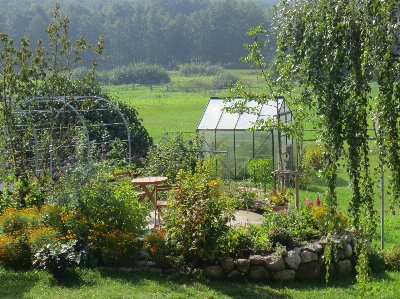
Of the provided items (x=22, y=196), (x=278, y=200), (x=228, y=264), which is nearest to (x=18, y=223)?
(x=22, y=196)

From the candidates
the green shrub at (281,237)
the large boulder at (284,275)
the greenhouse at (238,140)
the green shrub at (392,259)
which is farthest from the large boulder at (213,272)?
the greenhouse at (238,140)

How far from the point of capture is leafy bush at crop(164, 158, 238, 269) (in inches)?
325

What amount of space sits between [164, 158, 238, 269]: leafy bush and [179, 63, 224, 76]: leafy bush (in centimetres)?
5898

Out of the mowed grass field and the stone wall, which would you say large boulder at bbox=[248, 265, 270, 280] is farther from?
the mowed grass field

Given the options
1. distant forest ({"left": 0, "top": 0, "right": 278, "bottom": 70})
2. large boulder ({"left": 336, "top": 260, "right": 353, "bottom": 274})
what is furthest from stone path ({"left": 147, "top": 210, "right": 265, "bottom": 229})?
distant forest ({"left": 0, "top": 0, "right": 278, "bottom": 70})

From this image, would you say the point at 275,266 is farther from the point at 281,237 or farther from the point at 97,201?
the point at 97,201

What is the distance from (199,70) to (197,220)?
Answer: 6154 cm

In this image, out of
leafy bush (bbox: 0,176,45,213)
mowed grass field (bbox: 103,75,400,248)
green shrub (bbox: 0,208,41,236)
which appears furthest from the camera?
mowed grass field (bbox: 103,75,400,248)

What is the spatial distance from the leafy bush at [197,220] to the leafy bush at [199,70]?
194 feet

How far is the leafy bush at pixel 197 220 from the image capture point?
8.27 m

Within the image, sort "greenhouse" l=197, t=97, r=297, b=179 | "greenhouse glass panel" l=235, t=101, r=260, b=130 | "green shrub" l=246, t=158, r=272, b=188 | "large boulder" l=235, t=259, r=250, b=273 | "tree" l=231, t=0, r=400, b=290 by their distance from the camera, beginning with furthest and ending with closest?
"greenhouse glass panel" l=235, t=101, r=260, b=130, "greenhouse" l=197, t=97, r=297, b=179, "green shrub" l=246, t=158, r=272, b=188, "large boulder" l=235, t=259, r=250, b=273, "tree" l=231, t=0, r=400, b=290

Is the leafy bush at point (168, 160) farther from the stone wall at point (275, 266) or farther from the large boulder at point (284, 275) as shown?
the large boulder at point (284, 275)

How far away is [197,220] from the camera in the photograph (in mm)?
8258

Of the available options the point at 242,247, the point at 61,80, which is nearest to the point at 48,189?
the point at 61,80
